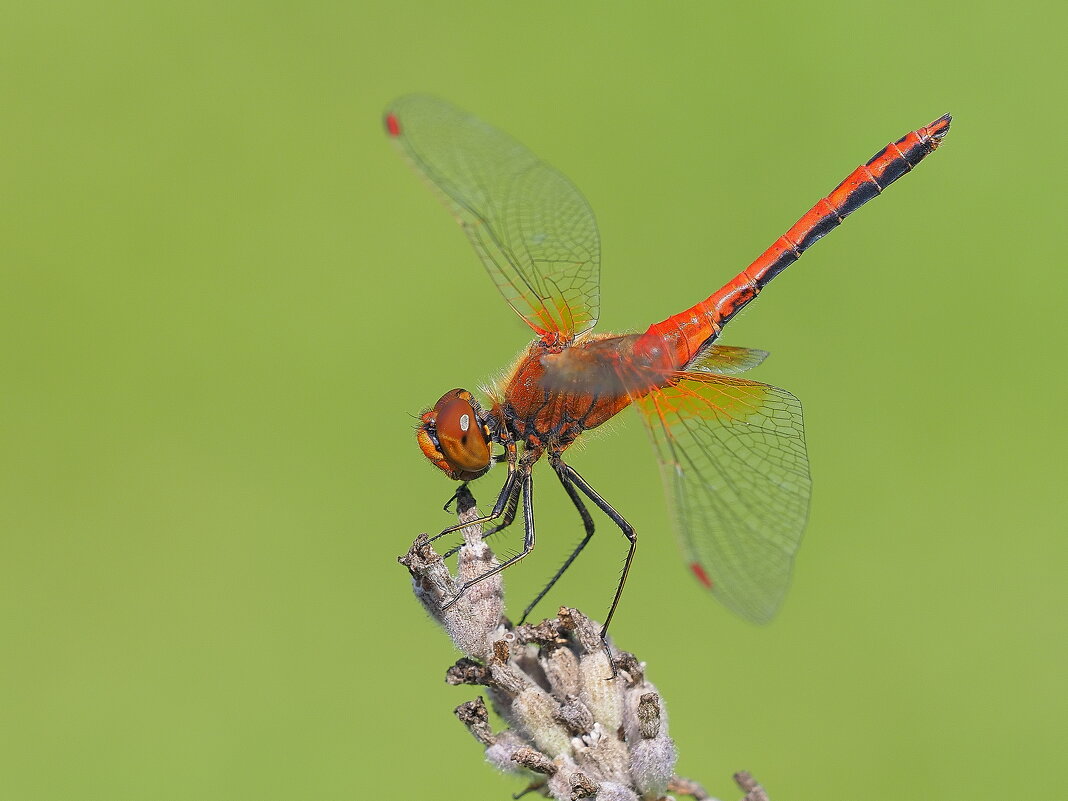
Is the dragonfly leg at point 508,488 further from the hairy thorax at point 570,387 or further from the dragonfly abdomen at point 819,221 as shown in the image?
the dragonfly abdomen at point 819,221

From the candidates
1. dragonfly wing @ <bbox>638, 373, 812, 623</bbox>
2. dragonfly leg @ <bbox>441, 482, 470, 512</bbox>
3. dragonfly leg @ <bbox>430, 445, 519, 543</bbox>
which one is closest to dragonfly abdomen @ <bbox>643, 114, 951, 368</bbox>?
dragonfly wing @ <bbox>638, 373, 812, 623</bbox>

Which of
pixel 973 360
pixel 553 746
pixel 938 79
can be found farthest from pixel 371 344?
pixel 553 746

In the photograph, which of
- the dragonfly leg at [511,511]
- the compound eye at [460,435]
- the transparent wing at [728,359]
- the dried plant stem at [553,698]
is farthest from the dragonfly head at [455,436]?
the transparent wing at [728,359]

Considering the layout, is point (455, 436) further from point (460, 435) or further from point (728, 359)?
point (728, 359)

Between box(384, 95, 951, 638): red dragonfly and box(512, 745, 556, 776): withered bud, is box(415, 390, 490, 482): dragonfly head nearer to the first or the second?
box(384, 95, 951, 638): red dragonfly

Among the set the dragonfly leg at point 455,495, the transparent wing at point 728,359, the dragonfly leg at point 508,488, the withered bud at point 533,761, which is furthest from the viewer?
the transparent wing at point 728,359

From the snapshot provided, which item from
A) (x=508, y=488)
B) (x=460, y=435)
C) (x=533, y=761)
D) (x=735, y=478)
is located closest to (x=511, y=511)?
(x=508, y=488)
